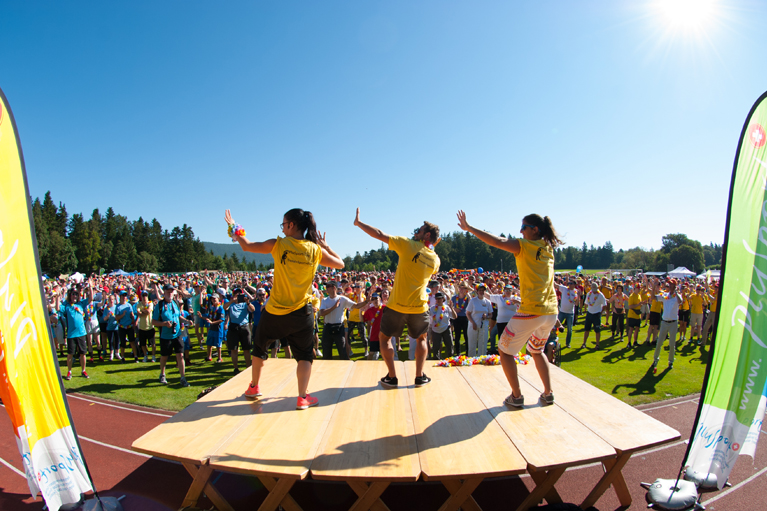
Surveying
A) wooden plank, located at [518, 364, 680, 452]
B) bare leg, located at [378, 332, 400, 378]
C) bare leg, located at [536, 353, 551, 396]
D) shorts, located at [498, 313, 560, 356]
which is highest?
shorts, located at [498, 313, 560, 356]

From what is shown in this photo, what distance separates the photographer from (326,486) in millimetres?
3725

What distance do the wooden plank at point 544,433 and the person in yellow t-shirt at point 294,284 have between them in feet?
6.61

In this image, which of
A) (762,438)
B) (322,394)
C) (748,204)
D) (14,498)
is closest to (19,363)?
(14,498)

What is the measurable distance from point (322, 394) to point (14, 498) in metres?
2.93

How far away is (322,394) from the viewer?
418cm

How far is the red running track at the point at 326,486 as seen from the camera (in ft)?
10.9

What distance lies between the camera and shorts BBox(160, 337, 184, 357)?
686 centimetres

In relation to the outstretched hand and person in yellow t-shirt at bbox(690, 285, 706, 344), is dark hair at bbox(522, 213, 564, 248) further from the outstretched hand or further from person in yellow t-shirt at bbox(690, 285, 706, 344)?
person in yellow t-shirt at bbox(690, 285, 706, 344)

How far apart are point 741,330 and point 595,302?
8601mm

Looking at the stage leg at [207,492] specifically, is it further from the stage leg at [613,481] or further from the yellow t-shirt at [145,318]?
the yellow t-shirt at [145,318]

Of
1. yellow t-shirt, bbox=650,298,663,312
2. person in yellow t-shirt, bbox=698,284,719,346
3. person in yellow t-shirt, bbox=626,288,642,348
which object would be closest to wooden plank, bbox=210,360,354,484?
yellow t-shirt, bbox=650,298,663,312

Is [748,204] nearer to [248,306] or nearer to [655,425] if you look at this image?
[655,425]

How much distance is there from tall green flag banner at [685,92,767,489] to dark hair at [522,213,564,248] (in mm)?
1307

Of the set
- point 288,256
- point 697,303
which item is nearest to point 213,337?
point 288,256
